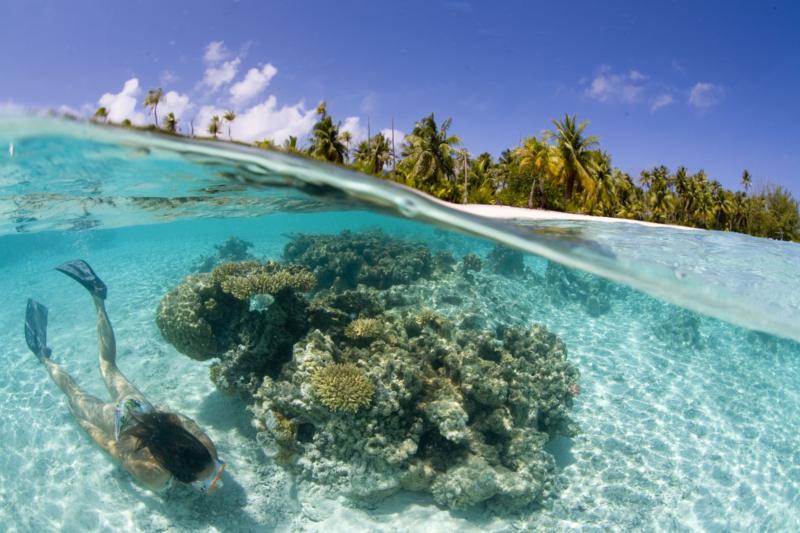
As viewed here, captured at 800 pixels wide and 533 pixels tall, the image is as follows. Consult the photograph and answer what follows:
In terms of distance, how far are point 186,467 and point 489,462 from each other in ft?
14.3

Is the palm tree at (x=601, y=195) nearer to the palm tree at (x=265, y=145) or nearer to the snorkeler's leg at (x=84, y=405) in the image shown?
the palm tree at (x=265, y=145)

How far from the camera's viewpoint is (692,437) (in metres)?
7.79

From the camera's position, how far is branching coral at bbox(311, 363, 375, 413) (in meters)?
5.94

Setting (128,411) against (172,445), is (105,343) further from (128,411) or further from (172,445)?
(172,445)

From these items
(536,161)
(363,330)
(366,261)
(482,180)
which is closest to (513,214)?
(366,261)

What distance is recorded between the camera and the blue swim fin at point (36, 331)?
9.83 meters

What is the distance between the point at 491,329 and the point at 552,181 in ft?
93.6

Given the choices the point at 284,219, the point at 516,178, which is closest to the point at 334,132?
the point at 516,178

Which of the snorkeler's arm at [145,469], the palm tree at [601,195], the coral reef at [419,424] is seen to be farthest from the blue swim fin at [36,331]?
the palm tree at [601,195]

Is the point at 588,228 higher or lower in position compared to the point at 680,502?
higher

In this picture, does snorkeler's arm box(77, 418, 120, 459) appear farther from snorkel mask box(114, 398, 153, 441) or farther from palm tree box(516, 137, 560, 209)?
palm tree box(516, 137, 560, 209)

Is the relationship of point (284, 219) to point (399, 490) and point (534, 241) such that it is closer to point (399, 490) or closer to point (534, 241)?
point (534, 241)

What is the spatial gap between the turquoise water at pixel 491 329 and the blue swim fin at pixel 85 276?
1596mm

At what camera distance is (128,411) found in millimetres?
6324
